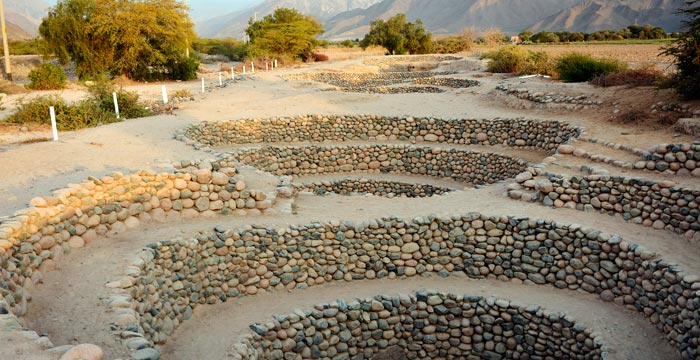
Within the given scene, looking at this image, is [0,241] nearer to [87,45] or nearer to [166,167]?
[166,167]

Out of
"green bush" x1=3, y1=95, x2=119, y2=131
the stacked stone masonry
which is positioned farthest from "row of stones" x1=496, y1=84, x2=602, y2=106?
"green bush" x1=3, y1=95, x2=119, y2=131

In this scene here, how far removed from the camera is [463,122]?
54.9 feet

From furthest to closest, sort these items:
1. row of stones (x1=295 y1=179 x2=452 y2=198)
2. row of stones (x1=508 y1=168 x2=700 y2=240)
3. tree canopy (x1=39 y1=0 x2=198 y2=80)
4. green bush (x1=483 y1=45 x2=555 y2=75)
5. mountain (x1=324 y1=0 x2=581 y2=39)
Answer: mountain (x1=324 y1=0 x2=581 y2=39) < tree canopy (x1=39 y1=0 x2=198 y2=80) < green bush (x1=483 y1=45 x2=555 y2=75) < row of stones (x1=295 y1=179 x2=452 y2=198) < row of stones (x1=508 y1=168 x2=700 y2=240)

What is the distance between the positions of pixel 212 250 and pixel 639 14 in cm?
10806

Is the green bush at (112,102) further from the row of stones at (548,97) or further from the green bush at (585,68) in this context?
the green bush at (585,68)

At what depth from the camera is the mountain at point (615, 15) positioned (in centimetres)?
9141

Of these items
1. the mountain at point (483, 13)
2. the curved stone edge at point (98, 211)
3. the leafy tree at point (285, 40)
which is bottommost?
→ the curved stone edge at point (98, 211)

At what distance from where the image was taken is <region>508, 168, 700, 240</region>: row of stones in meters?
9.09

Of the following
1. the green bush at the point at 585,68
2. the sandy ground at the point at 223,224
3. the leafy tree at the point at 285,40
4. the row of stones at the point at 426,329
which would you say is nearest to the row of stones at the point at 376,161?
the sandy ground at the point at 223,224

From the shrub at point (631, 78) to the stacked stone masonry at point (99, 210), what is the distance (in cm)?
1248

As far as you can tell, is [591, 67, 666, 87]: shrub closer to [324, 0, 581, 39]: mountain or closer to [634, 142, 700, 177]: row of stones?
[634, 142, 700, 177]: row of stones

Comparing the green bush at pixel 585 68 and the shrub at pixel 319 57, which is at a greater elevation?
the shrub at pixel 319 57

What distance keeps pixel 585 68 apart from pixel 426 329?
48.2 feet

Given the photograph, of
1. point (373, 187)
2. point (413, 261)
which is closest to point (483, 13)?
point (373, 187)
